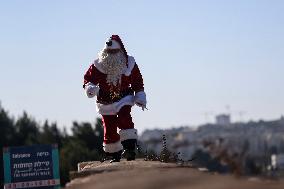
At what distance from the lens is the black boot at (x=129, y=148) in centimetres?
1074

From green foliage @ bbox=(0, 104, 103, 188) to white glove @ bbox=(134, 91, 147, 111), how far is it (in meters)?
37.5

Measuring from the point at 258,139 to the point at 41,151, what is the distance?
4524 mm

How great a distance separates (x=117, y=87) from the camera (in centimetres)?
1089

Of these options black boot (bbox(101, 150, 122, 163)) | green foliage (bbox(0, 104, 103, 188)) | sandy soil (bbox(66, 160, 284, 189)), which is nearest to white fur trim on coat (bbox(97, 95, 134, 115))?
black boot (bbox(101, 150, 122, 163))

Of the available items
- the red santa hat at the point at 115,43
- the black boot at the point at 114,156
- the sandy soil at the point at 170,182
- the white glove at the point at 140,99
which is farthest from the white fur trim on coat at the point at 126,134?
the sandy soil at the point at 170,182

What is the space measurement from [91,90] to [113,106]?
0.35 m

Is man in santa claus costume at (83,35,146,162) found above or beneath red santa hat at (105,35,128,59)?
beneath

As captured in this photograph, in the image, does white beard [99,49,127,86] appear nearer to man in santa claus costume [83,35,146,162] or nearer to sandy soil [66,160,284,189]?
man in santa claus costume [83,35,146,162]

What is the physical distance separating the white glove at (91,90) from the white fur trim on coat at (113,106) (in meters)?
0.17

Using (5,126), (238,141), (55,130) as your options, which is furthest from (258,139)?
(55,130)

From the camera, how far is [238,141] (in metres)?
5.48

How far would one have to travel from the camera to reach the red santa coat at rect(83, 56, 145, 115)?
424 inches

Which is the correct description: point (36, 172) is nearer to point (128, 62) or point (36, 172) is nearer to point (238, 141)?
point (128, 62)

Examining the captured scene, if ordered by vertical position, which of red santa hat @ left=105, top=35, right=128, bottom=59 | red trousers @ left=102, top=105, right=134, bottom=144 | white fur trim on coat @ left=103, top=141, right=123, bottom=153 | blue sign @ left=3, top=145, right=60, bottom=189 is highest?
red santa hat @ left=105, top=35, right=128, bottom=59
